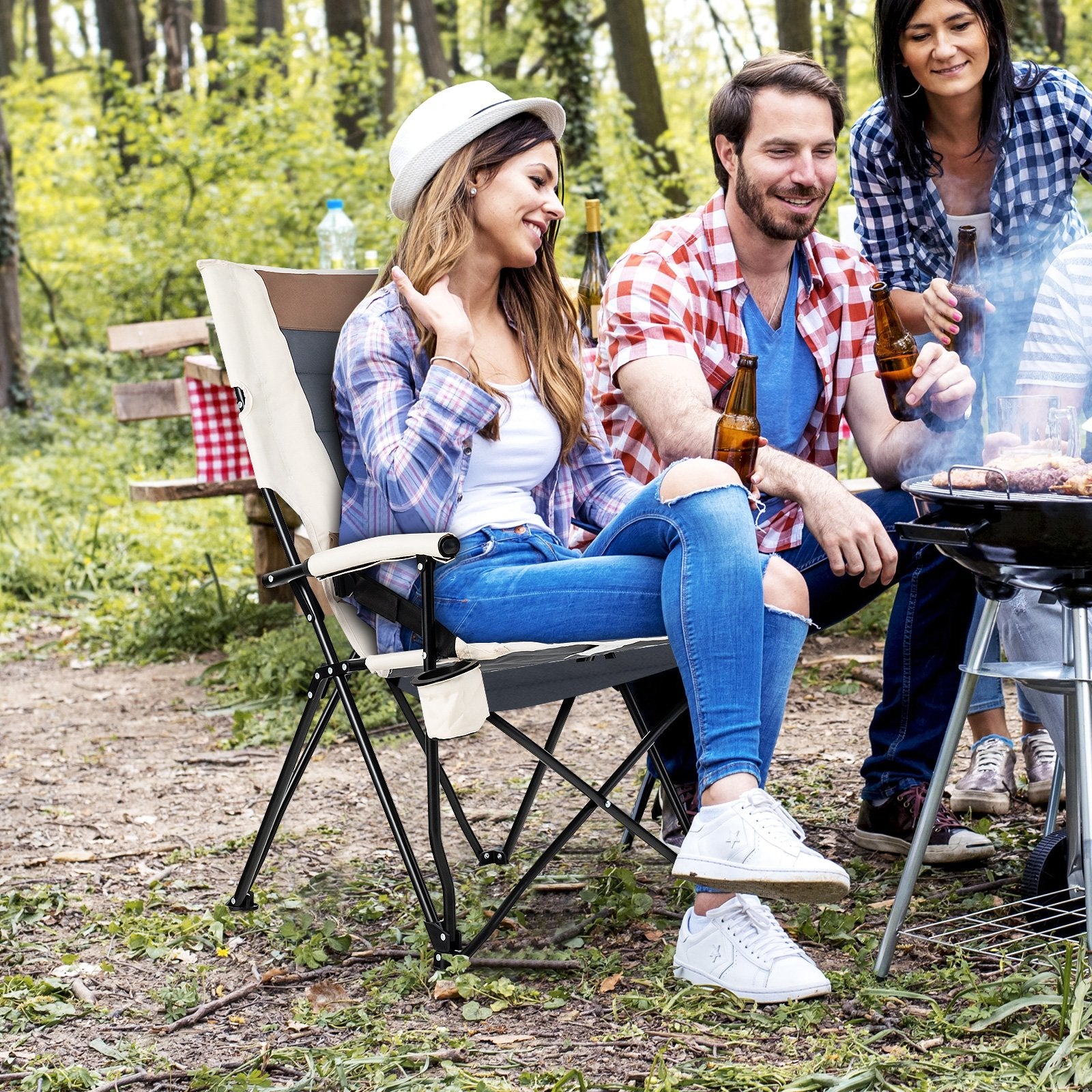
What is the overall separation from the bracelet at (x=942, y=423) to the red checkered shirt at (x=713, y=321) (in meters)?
0.28

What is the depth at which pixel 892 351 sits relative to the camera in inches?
117

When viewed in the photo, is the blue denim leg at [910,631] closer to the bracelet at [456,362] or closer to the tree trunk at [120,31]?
the bracelet at [456,362]

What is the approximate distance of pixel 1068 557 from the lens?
6.44 feet

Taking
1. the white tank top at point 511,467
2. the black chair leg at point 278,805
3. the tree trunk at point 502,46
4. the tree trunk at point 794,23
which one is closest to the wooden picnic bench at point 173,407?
the black chair leg at point 278,805

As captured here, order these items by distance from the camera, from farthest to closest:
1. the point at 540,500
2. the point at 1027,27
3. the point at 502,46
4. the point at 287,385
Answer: the point at 502,46 < the point at 1027,27 < the point at 540,500 < the point at 287,385

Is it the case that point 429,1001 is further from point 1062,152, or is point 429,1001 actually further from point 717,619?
point 1062,152

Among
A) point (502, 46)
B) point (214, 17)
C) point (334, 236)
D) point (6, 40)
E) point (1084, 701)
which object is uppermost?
point (6, 40)

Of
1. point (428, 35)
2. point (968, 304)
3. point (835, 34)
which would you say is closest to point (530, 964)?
point (968, 304)

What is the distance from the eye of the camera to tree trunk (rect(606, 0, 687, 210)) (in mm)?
9602

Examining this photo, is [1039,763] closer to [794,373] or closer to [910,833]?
[910,833]

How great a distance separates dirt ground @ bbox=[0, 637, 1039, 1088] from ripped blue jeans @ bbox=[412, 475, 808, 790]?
48 centimetres

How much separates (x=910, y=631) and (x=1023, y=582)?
2.61 feet

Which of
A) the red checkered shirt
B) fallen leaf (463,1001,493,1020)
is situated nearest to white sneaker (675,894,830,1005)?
fallen leaf (463,1001,493,1020)

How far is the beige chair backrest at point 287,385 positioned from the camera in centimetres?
259
